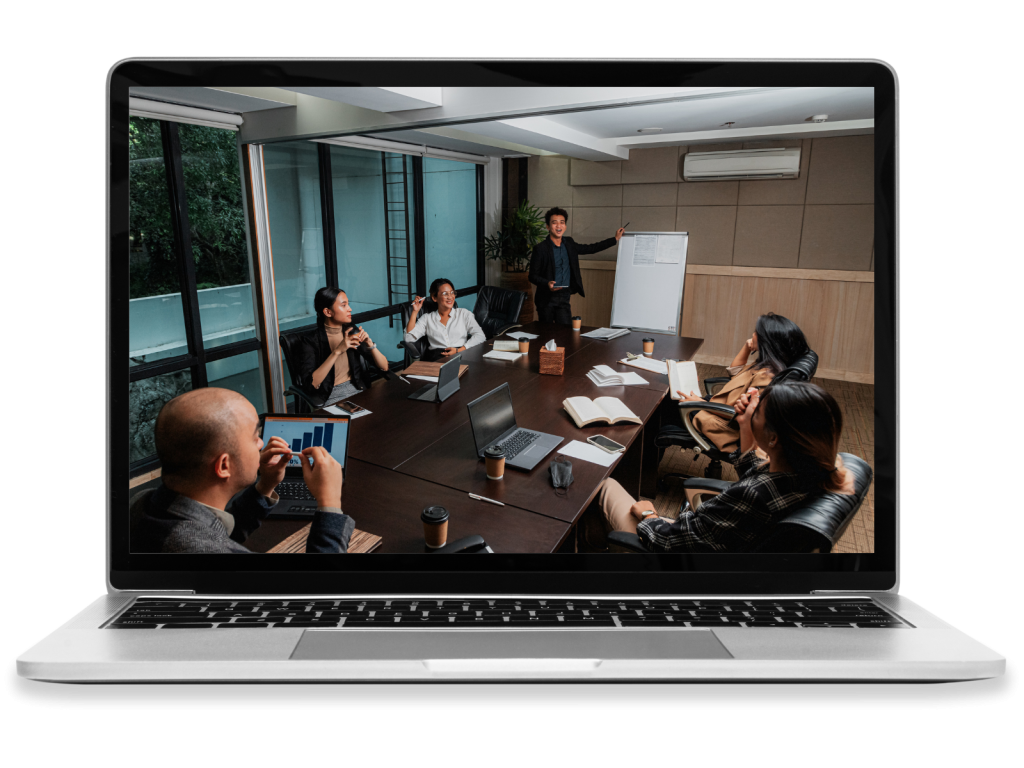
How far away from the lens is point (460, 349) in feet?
12.1

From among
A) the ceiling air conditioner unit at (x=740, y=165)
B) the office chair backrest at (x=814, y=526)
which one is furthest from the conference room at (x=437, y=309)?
the ceiling air conditioner unit at (x=740, y=165)

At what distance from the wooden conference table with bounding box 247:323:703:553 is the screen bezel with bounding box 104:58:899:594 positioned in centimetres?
12

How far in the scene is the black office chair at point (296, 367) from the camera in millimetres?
1616

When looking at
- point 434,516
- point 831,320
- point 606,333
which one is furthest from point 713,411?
point 606,333

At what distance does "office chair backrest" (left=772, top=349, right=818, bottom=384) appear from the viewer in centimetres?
119

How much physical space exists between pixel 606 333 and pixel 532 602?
284 centimetres

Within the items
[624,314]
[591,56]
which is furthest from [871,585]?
[624,314]

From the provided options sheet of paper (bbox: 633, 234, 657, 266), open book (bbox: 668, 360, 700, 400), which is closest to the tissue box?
open book (bbox: 668, 360, 700, 400)

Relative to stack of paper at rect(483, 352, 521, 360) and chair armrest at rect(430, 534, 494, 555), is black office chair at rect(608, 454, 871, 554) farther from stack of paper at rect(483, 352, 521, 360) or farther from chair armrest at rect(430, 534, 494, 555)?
stack of paper at rect(483, 352, 521, 360)

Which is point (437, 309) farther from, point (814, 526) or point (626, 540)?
point (814, 526)

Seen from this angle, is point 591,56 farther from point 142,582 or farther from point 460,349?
point 460,349

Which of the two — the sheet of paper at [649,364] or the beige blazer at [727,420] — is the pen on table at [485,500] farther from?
the sheet of paper at [649,364]

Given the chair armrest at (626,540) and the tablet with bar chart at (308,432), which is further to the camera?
the chair armrest at (626,540)

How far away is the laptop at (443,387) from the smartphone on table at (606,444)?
0.82 m
